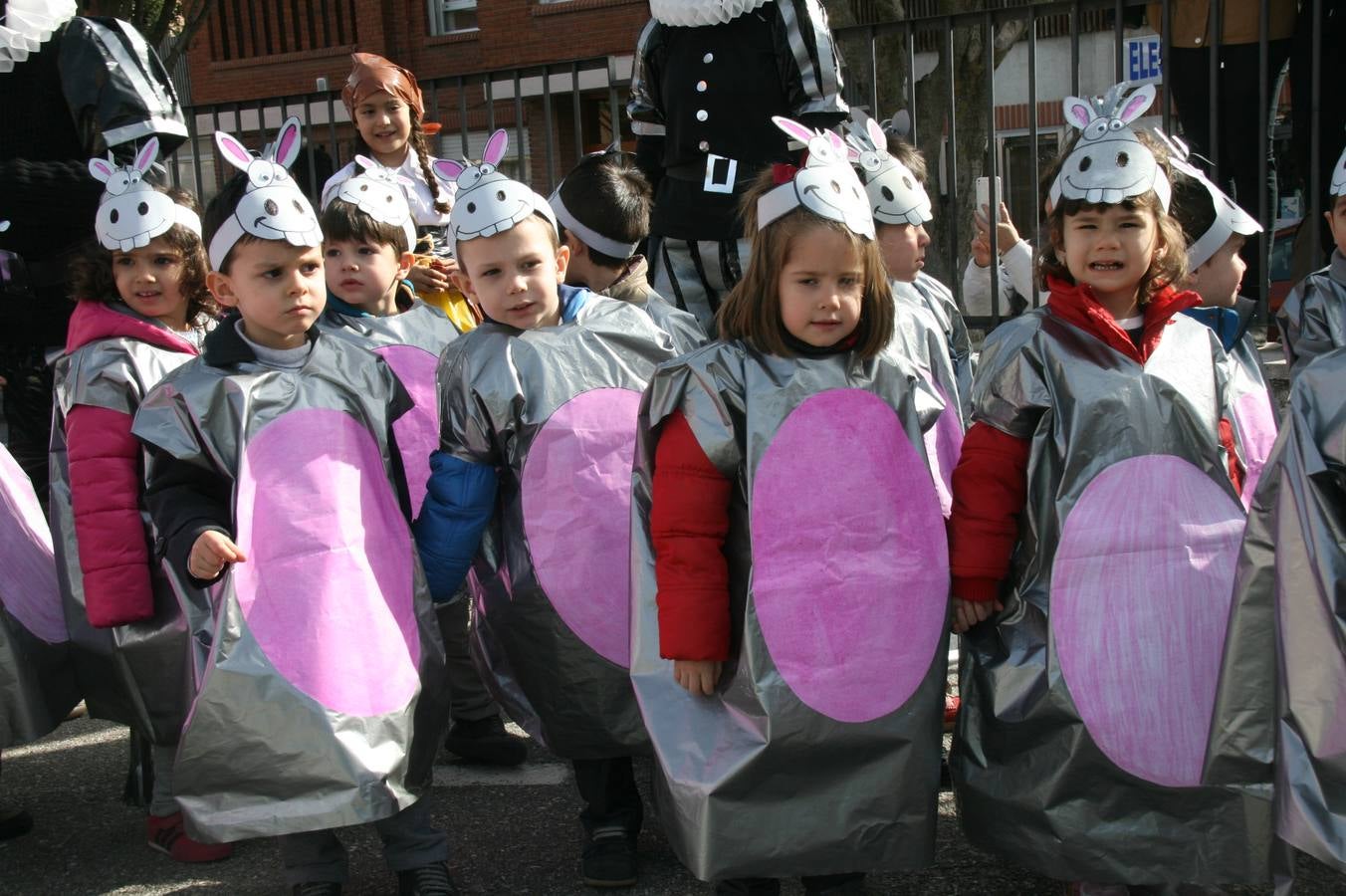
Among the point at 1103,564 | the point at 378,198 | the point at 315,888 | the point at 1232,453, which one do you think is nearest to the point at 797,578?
the point at 1103,564

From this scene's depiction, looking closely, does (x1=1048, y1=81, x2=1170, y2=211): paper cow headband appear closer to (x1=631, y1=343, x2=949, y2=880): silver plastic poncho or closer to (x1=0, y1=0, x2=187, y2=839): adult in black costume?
(x1=631, y1=343, x2=949, y2=880): silver plastic poncho

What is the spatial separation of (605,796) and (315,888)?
0.66 m

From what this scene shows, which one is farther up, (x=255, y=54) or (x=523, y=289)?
(x=255, y=54)

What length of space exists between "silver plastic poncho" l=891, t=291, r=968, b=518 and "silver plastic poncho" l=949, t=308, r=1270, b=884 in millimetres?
541

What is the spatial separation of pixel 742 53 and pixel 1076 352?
2083 millimetres

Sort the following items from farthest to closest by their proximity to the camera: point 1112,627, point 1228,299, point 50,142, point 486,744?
point 50,142 → point 486,744 → point 1228,299 → point 1112,627

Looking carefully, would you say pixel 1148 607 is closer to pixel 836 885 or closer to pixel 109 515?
pixel 836 885

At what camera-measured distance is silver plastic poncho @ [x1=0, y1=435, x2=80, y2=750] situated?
3.16 m

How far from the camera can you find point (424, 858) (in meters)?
2.97

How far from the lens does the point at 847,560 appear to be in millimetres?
2709

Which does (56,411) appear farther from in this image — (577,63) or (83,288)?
(577,63)

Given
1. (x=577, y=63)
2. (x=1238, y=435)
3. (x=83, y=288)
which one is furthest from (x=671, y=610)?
(x=577, y=63)

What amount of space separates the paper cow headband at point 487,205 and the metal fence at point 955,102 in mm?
1963

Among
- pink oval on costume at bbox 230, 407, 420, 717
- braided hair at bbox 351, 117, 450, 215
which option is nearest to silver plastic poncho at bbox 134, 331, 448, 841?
pink oval on costume at bbox 230, 407, 420, 717
